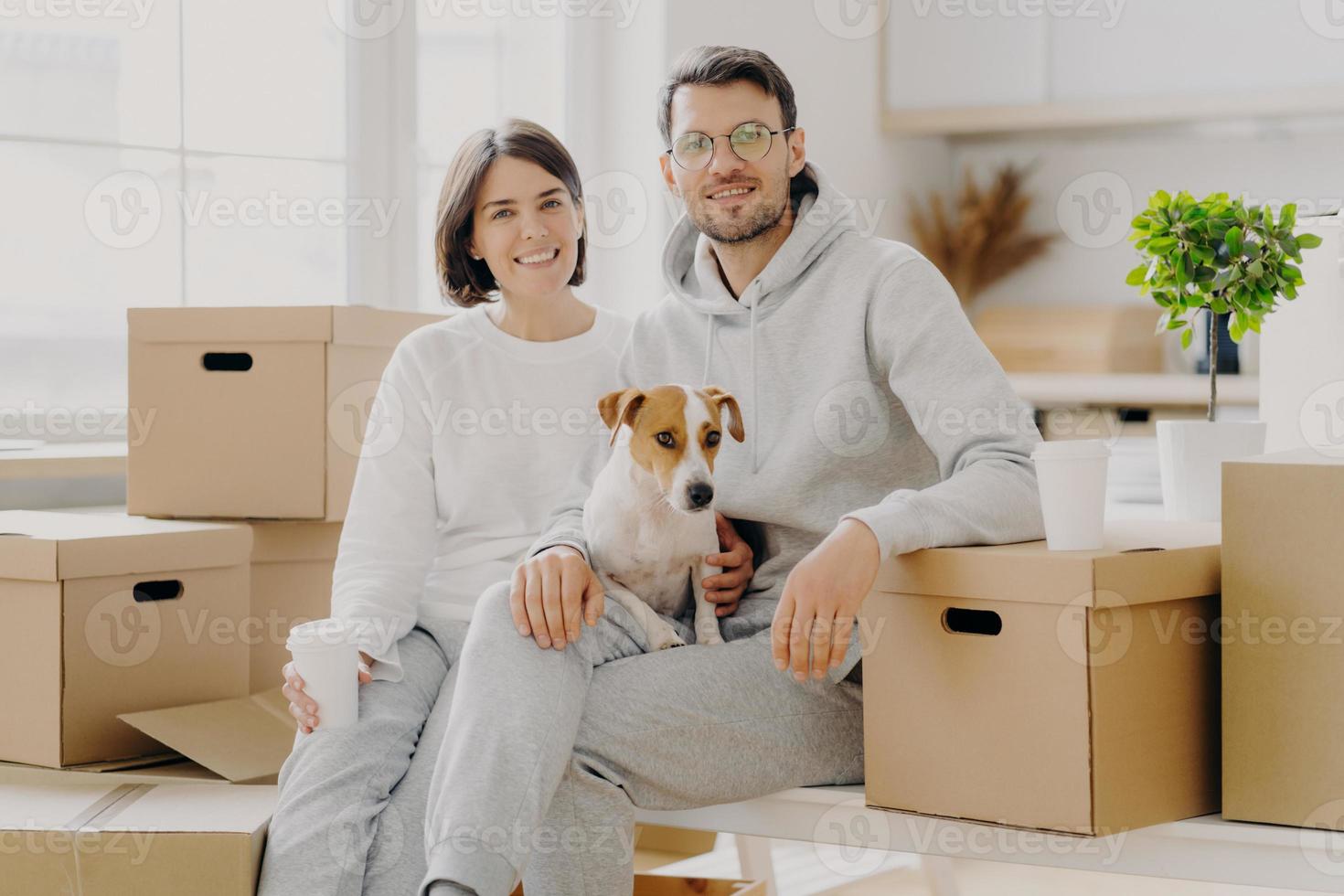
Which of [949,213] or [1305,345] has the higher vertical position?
[949,213]

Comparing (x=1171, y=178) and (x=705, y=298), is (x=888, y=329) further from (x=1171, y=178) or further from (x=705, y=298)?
(x=1171, y=178)

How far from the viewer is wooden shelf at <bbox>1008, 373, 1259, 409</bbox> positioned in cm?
307

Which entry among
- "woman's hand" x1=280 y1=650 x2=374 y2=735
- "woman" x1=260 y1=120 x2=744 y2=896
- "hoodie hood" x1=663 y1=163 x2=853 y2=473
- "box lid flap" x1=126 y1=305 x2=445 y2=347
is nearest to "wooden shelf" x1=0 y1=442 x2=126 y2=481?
"box lid flap" x1=126 y1=305 x2=445 y2=347

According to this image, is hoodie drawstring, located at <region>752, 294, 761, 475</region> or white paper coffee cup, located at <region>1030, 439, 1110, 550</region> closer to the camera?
white paper coffee cup, located at <region>1030, 439, 1110, 550</region>

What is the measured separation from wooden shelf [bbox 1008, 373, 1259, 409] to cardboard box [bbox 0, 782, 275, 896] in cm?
205

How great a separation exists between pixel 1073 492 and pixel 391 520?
2.81 feet

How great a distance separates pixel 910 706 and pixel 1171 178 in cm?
248

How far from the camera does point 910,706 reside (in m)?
1.36

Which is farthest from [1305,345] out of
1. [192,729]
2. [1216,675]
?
[192,729]

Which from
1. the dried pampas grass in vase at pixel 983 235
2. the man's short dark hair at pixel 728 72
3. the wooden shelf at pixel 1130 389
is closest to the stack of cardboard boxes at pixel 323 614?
the man's short dark hair at pixel 728 72

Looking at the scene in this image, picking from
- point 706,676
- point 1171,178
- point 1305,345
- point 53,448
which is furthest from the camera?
point 1171,178

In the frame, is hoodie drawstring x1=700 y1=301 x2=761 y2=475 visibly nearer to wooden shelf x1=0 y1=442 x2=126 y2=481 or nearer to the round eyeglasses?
the round eyeglasses

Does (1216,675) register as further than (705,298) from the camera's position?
No

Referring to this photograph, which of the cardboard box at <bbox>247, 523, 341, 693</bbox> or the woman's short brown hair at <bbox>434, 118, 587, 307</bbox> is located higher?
the woman's short brown hair at <bbox>434, 118, 587, 307</bbox>
